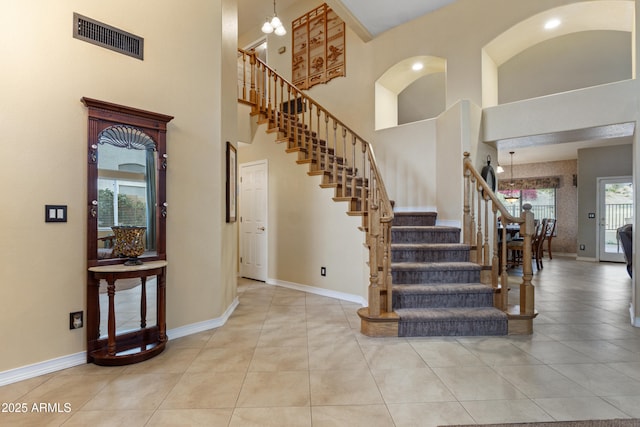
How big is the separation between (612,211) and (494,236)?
7.19 metres

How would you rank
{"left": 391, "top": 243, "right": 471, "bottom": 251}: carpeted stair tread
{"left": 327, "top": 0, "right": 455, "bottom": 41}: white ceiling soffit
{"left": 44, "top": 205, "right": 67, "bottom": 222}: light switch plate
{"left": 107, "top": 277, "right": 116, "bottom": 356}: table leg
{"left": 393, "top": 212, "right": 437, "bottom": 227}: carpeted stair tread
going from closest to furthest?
1. {"left": 44, "top": 205, "right": 67, "bottom": 222}: light switch plate
2. {"left": 107, "top": 277, "right": 116, "bottom": 356}: table leg
3. {"left": 391, "top": 243, "right": 471, "bottom": 251}: carpeted stair tread
4. {"left": 393, "top": 212, "right": 437, "bottom": 227}: carpeted stair tread
5. {"left": 327, "top": 0, "right": 455, "bottom": 41}: white ceiling soffit

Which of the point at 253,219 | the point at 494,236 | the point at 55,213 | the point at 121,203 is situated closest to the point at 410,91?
the point at 253,219

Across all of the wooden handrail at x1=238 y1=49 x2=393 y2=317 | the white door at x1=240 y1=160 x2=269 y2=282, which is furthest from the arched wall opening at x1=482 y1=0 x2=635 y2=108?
the white door at x1=240 y1=160 x2=269 y2=282

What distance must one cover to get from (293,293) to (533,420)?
3382 mm

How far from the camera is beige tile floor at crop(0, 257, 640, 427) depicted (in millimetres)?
1819

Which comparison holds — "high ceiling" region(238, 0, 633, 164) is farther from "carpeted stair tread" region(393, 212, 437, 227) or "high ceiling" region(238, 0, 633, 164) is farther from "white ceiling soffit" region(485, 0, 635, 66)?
"carpeted stair tread" region(393, 212, 437, 227)

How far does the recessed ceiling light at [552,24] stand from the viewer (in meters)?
4.16

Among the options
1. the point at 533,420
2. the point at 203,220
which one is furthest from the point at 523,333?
the point at 203,220

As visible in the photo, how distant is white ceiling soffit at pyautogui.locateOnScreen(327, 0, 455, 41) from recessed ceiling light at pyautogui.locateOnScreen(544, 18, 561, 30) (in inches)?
51.4

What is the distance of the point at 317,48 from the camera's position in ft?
21.1

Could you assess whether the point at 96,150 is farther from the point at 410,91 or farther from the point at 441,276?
the point at 410,91

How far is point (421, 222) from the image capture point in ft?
15.0

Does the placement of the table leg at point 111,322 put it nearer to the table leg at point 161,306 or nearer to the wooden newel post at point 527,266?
the table leg at point 161,306

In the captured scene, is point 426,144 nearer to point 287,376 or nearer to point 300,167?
point 300,167
